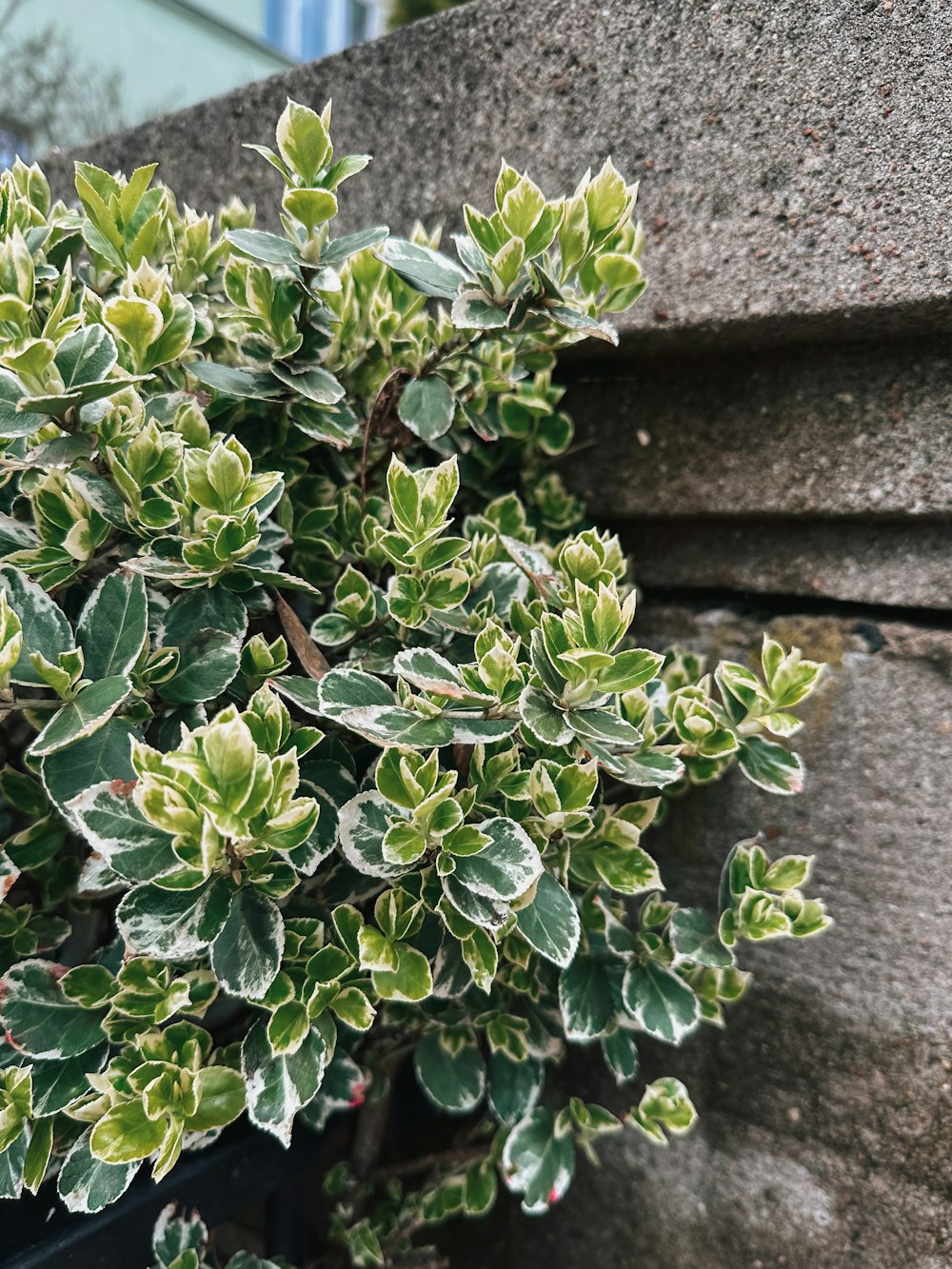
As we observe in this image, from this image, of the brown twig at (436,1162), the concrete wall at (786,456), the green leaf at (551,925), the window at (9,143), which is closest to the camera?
the green leaf at (551,925)

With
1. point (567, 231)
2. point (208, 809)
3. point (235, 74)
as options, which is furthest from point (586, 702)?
point (235, 74)

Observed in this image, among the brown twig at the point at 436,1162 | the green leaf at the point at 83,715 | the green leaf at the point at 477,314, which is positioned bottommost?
the brown twig at the point at 436,1162

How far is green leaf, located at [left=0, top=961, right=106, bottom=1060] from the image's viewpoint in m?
0.87

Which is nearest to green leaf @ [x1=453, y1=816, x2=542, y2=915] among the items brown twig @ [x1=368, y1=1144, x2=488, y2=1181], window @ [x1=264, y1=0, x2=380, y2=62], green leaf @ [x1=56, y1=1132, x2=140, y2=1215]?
green leaf @ [x1=56, y1=1132, x2=140, y2=1215]

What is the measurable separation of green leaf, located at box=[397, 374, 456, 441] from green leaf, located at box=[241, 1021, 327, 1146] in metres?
0.66

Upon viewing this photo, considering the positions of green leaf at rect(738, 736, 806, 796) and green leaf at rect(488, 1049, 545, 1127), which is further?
green leaf at rect(488, 1049, 545, 1127)

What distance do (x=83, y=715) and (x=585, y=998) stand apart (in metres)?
0.68

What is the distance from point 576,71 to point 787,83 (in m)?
0.30

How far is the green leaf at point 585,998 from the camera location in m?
1.01

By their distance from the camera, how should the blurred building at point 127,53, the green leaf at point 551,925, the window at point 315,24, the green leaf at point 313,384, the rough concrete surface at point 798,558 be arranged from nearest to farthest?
1. the green leaf at point 551,925
2. the green leaf at point 313,384
3. the rough concrete surface at point 798,558
4. the blurred building at point 127,53
5. the window at point 315,24

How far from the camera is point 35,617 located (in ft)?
2.62

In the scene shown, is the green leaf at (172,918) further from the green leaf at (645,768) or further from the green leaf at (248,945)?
the green leaf at (645,768)

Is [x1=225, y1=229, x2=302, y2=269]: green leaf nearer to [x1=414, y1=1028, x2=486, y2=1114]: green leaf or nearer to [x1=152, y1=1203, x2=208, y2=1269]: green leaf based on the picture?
[x1=414, y1=1028, x2=486, y2=1114]: green leaf

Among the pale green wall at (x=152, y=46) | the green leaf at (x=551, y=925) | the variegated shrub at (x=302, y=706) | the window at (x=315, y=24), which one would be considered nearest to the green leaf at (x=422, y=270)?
the variegated shrub at (x=302, y=706)
